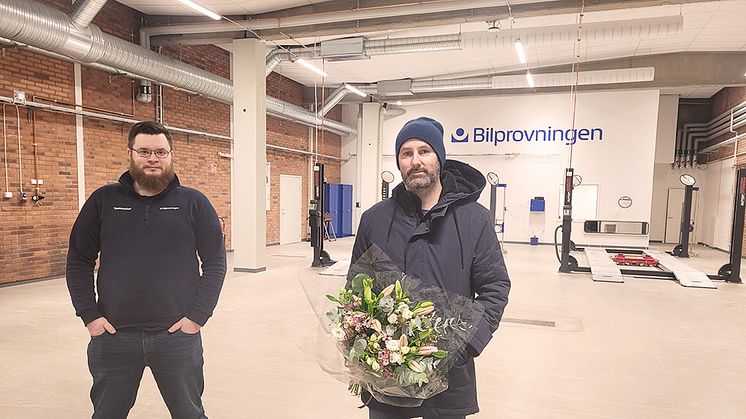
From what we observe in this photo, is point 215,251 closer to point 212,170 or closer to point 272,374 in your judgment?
point 272,374

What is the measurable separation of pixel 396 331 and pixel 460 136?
13.0m

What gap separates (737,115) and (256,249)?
1209 cm

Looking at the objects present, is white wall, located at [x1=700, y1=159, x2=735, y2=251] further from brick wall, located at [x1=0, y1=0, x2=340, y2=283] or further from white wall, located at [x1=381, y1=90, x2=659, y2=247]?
brick wall, located at [x1=0, y1=0, x2=340, y2=283]

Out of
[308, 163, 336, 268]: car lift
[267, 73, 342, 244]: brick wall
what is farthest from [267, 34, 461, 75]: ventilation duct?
[267, 73, 342, 244]: brick wall

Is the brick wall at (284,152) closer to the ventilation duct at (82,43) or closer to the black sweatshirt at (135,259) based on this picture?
the ventilation duct at (82,43)

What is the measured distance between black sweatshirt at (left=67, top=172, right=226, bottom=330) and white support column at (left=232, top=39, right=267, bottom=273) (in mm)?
5912

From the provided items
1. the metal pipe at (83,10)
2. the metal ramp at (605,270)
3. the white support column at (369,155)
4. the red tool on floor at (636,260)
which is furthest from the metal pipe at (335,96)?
the red tool on floor at (636,260)

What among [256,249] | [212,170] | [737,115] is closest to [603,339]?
[256,249]

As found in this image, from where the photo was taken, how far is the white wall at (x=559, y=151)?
11.9m

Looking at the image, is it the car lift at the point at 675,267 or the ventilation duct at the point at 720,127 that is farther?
the ventilation duct at the point at 720,127

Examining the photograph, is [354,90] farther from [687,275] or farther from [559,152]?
[687,275]

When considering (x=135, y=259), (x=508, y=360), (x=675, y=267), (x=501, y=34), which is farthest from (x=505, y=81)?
(x=135, y=259)

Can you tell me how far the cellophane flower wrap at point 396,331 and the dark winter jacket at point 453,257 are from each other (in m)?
0.08

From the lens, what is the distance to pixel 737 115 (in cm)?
1092
